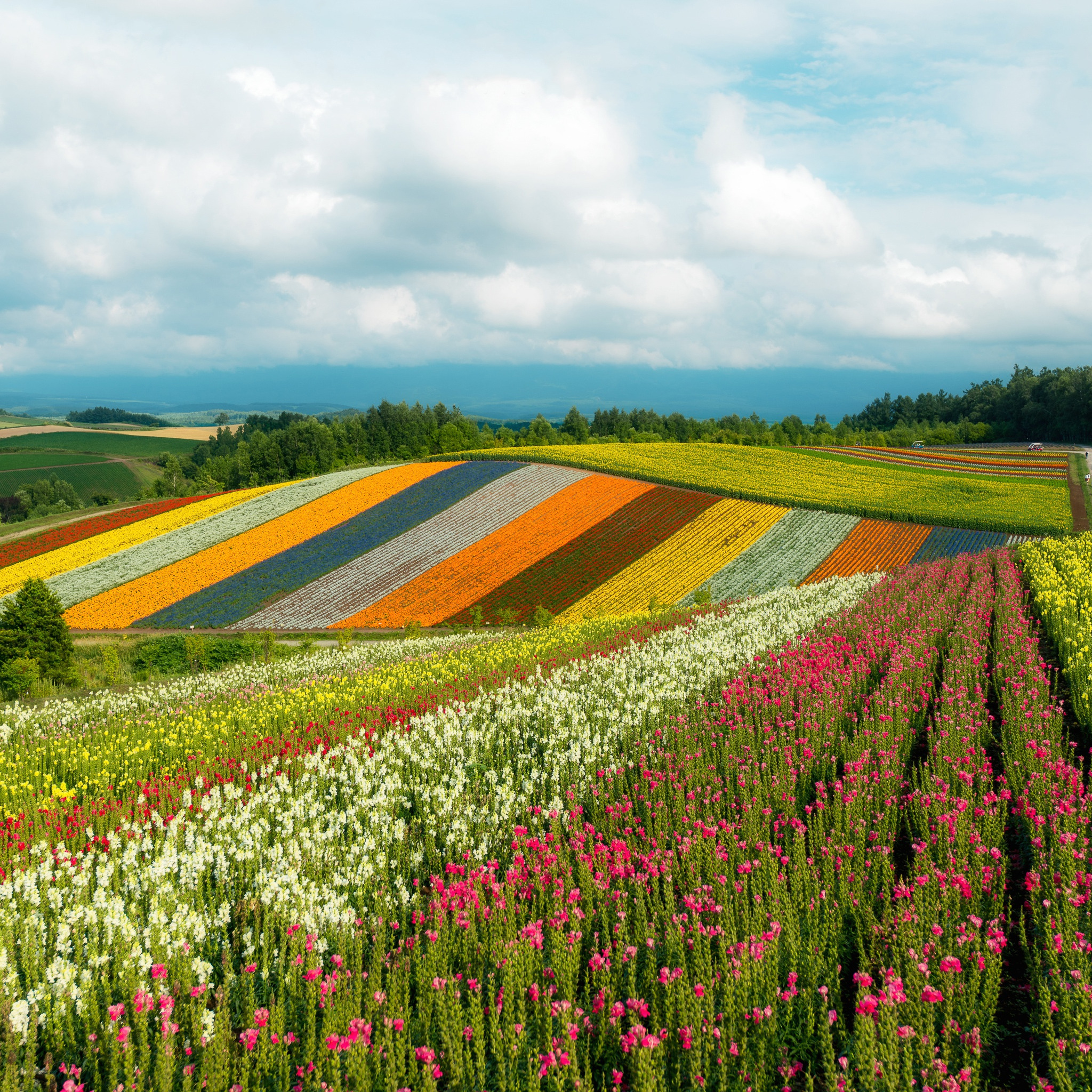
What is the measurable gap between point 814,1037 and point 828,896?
4.07 feet

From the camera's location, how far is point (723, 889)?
584cm

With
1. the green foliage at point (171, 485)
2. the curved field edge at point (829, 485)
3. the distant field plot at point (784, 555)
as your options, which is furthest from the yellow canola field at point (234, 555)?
the green foliage at point (171, 485)

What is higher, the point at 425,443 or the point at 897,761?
the point at 425,443

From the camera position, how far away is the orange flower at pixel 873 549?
4269 cm

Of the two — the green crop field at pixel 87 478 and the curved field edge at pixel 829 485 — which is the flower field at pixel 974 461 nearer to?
the curved field edge at pixel 829 485

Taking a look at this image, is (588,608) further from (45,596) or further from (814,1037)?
(814,1037)

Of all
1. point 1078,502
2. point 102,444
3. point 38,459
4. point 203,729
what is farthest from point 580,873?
point 102,444

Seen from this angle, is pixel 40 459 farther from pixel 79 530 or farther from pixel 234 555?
pixel 234 555

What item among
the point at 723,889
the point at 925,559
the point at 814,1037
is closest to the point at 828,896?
the point at 723,889

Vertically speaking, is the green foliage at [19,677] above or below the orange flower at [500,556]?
below

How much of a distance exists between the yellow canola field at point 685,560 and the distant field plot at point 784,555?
705 mm

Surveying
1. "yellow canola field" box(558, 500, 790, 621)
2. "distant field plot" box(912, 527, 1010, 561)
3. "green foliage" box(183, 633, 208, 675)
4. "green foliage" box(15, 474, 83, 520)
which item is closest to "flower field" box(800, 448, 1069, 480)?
"distant field plot" box(912, 527, 1010, 561)

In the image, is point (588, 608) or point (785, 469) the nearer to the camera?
point (588, 608)

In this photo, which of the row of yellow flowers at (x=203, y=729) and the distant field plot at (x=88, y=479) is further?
the distant field plot at (x=88, y=479)
